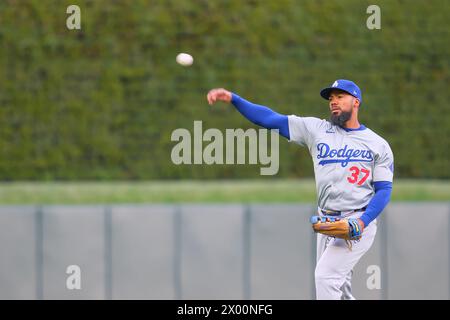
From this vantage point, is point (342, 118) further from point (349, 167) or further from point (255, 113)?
point (255, 113)

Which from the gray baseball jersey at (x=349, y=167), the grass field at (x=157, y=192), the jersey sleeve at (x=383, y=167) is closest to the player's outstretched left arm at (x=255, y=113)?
the gray baseball jersey at (x=349, y=167)

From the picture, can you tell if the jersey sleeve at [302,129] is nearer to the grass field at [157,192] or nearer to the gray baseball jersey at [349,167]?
the gray baseball jersey at [349,167]

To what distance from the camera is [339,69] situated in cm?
809

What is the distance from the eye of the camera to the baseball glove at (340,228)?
5.88 m

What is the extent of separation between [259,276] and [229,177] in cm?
78

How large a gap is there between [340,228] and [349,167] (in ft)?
1.16

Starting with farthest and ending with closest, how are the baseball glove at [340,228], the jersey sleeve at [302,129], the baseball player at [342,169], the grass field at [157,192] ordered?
1. the grass field at [157,192]
2. the jersey sleeve at [302,129]
3. the baseball player at [342,169]
4. the baseball glove at [340,228]

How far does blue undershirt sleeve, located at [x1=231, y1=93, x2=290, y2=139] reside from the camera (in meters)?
6.04

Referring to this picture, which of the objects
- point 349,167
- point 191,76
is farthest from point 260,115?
point 191,76

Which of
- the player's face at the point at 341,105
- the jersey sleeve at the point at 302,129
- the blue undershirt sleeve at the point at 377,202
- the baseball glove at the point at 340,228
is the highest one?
the player's face at the point at 341,105

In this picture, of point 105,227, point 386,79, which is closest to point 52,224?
point 105,227

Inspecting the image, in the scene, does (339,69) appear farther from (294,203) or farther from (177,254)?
(177,254)

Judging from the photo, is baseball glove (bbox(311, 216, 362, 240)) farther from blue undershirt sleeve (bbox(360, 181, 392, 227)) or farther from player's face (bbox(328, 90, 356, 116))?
player's face (bbox(328, 90, 356, 116))

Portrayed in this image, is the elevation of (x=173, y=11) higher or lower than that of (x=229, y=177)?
higher
